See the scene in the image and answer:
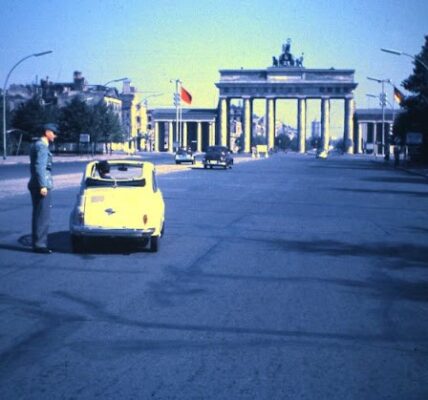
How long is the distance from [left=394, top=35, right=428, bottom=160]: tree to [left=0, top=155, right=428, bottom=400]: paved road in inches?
1950

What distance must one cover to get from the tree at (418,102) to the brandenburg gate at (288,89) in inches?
2824

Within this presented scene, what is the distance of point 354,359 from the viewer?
5949 millimetres

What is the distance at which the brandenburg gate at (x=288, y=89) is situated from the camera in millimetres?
142750

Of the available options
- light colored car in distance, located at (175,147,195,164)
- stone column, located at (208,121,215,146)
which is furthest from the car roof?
stone column, located at (208,121,215,146)

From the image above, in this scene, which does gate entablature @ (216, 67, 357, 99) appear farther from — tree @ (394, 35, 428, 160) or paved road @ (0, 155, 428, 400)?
paved road @ (0, 155, 428, 400)

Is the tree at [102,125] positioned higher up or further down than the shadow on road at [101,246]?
higher up

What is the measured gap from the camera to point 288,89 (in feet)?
473

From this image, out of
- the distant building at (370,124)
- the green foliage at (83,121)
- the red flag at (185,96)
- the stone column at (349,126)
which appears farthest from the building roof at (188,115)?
the green foliage at (83,121)

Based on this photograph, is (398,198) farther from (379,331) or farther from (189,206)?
(379,331)

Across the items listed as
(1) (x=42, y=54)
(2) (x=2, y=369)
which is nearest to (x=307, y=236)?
(2) (x=2, y=369)

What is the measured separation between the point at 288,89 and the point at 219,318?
457 ft

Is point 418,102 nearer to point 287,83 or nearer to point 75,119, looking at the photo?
point 75,119

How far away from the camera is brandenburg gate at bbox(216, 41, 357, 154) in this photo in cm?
14275

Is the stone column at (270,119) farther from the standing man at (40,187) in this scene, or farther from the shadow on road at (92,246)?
the standing man at (40,187)
